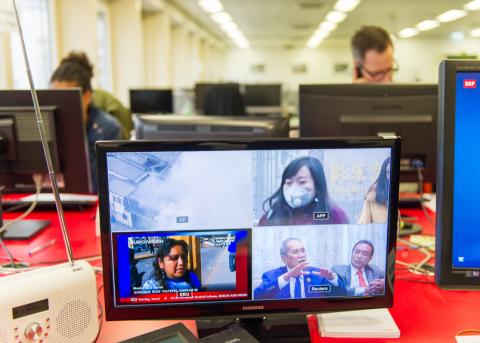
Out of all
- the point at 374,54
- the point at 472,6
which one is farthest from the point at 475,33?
the point at 374,54

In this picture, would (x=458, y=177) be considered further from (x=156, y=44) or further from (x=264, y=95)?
(x=156, y=44)

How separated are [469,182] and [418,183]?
84 centimetres

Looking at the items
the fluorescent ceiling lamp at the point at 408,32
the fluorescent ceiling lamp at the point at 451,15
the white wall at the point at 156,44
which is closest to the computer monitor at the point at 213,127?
the white wall at the point at 156,44

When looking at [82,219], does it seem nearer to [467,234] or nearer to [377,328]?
[377,328]

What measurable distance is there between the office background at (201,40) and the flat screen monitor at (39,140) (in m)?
0.10

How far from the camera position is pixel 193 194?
842 millimetres

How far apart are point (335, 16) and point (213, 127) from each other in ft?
28.4

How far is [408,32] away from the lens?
40.4 feet

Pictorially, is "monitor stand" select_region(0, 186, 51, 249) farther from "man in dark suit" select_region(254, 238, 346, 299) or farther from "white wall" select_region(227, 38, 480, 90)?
"white wall" select_region(227, 38, 480, 90)

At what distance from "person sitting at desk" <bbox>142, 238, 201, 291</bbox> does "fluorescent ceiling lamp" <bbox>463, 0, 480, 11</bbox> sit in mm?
8203

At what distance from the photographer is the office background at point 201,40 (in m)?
4.46

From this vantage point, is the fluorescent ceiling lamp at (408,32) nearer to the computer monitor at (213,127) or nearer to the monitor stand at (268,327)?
the computer monitor at (213,127)

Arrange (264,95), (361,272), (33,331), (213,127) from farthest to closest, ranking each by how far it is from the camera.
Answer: (264,95) → (213,127) → (361,272) → (33,331)

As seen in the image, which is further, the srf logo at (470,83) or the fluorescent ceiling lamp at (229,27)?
the fluorescent ceiling lamp at (229,27)
